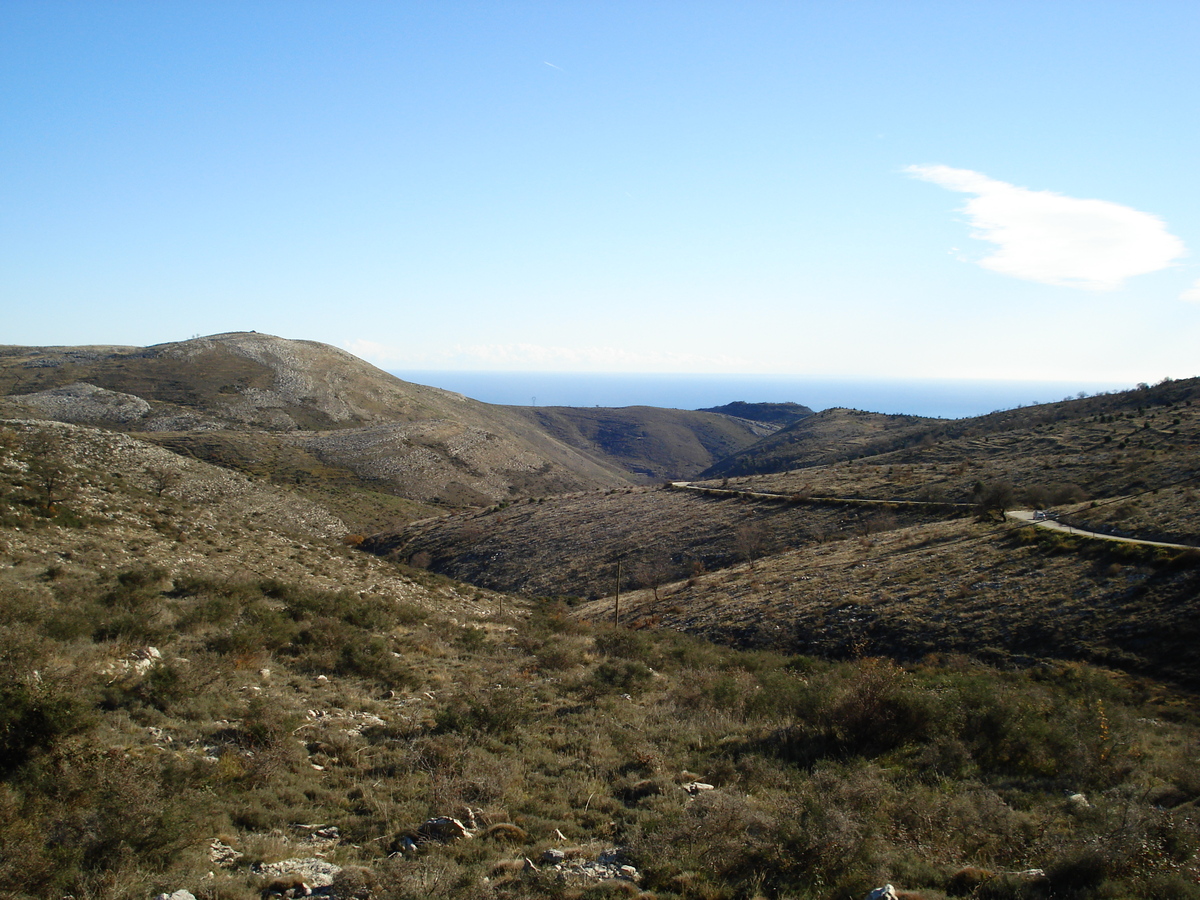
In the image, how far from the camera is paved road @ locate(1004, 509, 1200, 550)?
2122 centimetres

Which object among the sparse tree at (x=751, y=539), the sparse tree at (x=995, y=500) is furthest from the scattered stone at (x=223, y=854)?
the sparse tree at (x=995, y=500)

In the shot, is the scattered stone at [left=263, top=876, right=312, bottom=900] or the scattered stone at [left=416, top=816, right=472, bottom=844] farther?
the scattered stone at [left=416, top=816, right=472, bottom=844]

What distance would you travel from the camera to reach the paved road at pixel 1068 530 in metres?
21.2

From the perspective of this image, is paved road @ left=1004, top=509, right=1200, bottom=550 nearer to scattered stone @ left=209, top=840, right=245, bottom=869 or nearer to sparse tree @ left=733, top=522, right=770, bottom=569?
sparse tree @ left=733, top=522, right=770, bottom=569

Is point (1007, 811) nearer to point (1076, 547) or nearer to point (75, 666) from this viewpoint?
point (75, 666)

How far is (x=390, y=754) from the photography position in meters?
8.80

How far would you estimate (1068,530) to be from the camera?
2516 centimetres

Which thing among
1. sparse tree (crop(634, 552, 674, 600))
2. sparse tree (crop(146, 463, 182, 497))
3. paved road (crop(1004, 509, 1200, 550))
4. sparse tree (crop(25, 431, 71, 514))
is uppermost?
sparse tree (crop(25, 431, 71, 514))

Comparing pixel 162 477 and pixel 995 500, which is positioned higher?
pixel 995 500

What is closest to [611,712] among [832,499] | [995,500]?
[995,500]

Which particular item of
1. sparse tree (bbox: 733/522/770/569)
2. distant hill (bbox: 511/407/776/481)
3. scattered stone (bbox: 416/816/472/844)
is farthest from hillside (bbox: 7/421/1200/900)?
distant hill (bbox: 511/407/776/481)

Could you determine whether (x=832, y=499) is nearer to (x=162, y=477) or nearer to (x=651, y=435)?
(x=162, y=477)

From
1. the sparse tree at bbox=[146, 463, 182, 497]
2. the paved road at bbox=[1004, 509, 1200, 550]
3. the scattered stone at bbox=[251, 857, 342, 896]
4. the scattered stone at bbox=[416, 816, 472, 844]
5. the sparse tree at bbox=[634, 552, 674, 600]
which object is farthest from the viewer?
the sparse tree at bbox=[146, 463, 182, 497]

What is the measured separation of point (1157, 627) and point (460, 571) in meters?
36.0
